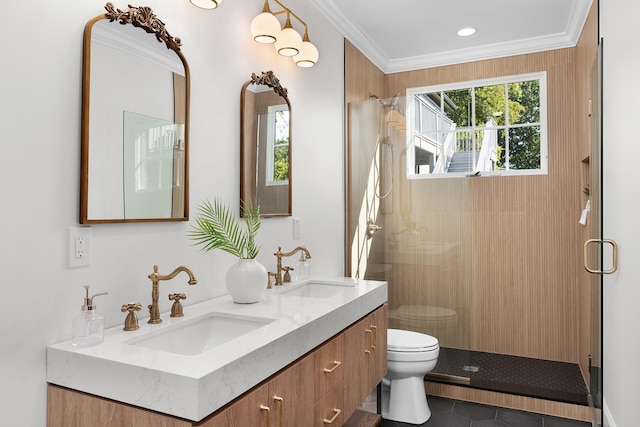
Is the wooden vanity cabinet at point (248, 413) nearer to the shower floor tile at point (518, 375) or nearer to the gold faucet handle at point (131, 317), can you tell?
the gold faucet handle at point (131, 317)

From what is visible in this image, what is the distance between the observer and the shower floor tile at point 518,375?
9.61ft

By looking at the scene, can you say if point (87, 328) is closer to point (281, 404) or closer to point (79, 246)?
point (79, 246)

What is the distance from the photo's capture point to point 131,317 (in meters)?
1.49

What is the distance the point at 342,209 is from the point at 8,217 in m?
2.30

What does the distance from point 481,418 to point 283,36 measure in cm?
256

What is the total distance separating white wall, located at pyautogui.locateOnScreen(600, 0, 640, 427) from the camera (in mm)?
1812

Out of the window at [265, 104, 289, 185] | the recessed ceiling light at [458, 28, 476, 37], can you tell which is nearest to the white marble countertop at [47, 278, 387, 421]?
the window at [265, 104, 289, 185]

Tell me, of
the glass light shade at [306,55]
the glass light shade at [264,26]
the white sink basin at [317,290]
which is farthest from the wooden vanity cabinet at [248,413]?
the glass light shade at [306,55]

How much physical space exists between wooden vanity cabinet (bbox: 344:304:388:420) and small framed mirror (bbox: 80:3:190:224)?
93cm

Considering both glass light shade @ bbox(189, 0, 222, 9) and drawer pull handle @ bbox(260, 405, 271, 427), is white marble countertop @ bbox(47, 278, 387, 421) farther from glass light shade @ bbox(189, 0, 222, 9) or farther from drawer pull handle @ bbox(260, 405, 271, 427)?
glass light shade @ bbox(189, 0, 222, 9)

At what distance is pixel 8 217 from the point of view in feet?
4.00

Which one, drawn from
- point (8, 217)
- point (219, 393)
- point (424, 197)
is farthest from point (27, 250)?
point (424, 197)

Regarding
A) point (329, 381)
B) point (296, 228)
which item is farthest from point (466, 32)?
point (329, 381)

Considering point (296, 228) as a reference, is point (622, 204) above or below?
above
